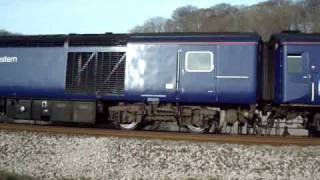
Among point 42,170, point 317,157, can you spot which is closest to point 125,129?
point 42,170

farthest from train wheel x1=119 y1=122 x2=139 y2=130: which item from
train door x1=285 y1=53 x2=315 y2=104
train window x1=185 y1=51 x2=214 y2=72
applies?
train door x1=285 y1=53 x2=315 y2=104

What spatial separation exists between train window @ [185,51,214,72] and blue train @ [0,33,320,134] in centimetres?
3

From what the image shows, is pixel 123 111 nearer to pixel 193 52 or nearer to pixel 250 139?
pixel 193 52

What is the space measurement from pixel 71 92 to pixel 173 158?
274 inches

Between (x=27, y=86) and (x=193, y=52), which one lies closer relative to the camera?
(x=193, y=52)

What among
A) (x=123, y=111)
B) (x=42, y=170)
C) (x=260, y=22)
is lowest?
(x=42, y=170)

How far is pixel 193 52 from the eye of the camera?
16359 mm

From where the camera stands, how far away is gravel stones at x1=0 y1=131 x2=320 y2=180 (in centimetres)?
1160

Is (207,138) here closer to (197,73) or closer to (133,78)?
(197,73)

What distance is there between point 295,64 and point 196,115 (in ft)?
11.7

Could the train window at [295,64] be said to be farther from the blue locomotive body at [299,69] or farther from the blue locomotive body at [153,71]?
the blue locomotive body at [153,71]

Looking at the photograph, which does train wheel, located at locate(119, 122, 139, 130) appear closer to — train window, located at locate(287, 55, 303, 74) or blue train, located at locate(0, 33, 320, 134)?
blue train, located at locate(0, 33, 320, 134)

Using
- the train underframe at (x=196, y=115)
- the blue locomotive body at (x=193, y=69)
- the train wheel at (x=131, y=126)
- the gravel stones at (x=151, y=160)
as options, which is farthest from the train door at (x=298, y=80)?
the train wheel at (x=131, y=126)

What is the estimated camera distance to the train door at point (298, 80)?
15.5 m
